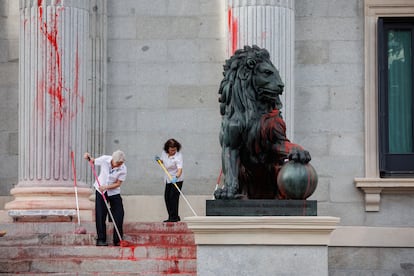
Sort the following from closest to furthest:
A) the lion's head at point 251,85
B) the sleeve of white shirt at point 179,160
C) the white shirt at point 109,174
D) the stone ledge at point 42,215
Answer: the lion's head at point 251,85 < the white shirt at point 109,174 < the stone ledge at point 42,215 < the sleeve of white shirt at point 179,160

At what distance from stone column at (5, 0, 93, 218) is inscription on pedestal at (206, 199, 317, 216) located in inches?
285

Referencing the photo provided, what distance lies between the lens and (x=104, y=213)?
65.5 feet

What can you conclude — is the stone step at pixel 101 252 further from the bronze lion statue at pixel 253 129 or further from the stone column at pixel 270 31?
the stone column at pixel 270 31

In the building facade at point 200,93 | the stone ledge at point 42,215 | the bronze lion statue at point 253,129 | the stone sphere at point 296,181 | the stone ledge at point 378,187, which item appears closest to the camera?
the stone sphere at point 296,181

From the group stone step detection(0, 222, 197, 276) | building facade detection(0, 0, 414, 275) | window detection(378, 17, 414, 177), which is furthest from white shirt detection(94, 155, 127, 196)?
window detection(378, 17, 414, 177)

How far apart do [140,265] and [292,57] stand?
627 centimetres

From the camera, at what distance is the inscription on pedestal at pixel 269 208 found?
1544 cm

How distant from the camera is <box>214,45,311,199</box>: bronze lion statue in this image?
16.4m

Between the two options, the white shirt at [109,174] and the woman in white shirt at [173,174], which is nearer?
the white shirt at [109,174]

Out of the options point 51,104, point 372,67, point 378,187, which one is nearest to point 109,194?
point 51,104

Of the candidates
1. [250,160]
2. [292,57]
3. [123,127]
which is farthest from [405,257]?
[250,160]

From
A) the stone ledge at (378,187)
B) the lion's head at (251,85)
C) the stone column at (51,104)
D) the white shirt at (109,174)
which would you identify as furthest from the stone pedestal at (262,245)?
the stone ledge at (378,187)

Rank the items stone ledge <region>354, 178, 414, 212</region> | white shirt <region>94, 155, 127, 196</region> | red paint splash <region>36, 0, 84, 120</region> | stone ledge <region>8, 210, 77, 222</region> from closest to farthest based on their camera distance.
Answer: white shirt <region>94, 155, 127, 196</region>
stone ledge <region>8, 210, 77, 222</region>
red paint splash <region>36, 0, 84, 120</region>
stone ledge <region>354, 178, 414, 212</region>

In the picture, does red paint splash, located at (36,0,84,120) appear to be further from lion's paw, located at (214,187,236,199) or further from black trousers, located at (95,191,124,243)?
lion's paw, located at (214,187,236,199)
